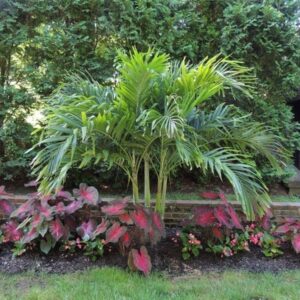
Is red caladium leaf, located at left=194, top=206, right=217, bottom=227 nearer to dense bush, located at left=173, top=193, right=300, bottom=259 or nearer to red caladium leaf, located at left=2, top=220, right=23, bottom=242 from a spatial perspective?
dense bush, located at left=173, top=193, right=300, bottom=259

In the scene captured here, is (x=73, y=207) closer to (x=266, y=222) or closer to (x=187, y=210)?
(x=187, y=210)

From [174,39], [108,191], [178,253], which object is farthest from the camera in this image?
[108,191]

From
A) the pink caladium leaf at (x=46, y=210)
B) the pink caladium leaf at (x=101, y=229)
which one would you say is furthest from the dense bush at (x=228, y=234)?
the pink caladium leaf at (x=46, y=210)

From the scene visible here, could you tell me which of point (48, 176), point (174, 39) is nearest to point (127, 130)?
point (48, 176)

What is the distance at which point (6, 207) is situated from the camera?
9.80 ft

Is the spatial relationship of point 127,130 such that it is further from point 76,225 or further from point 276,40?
point 276,40

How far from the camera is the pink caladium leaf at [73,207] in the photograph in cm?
280

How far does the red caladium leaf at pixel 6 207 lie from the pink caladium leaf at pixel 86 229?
0.66m

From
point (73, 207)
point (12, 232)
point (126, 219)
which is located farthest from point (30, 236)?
point (126, 219)

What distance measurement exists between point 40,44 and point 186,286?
9.04ft

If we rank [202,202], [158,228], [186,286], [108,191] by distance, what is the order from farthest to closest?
[108,191], [202,202], [158,228], [186,286]

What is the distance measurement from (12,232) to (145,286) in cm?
122

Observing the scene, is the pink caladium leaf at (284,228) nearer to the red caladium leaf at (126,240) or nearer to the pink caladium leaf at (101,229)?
the red caladium leaf at (126,240)

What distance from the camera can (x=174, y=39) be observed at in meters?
3.58
